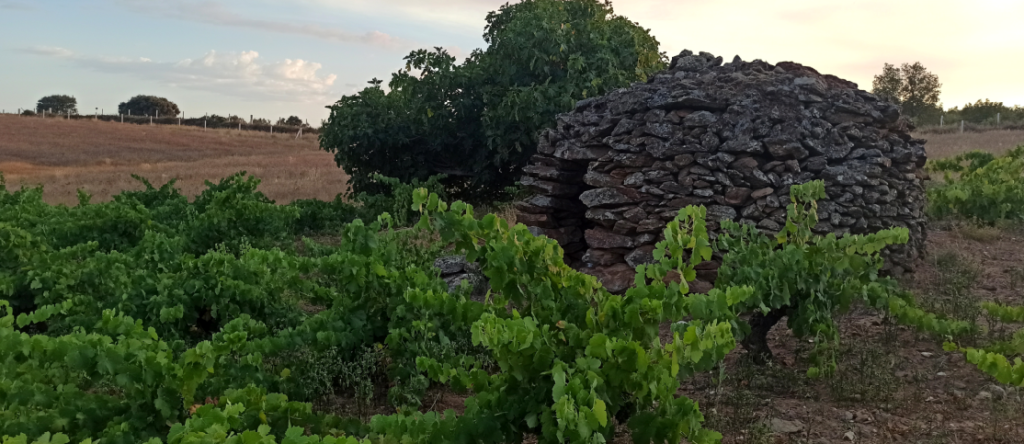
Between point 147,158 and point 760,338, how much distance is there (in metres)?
31.0

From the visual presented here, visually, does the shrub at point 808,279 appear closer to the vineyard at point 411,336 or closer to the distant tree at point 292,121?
the vineyard at point 411,336

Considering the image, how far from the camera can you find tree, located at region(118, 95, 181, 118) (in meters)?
65.8

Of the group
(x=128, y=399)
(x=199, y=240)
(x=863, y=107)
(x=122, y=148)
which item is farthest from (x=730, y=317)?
(x=122, y=148)

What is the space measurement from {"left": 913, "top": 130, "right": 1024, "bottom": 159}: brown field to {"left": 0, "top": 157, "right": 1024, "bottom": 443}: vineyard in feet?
61.3

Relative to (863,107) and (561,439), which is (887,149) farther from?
(561,439)

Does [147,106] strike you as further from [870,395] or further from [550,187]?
[870,395]

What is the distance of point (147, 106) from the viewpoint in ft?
218

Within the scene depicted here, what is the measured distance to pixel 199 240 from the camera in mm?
8461

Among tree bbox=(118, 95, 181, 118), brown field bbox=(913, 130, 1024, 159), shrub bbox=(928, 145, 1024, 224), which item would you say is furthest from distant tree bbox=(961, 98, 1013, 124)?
tree bbox=(118, 95, 181, 118)

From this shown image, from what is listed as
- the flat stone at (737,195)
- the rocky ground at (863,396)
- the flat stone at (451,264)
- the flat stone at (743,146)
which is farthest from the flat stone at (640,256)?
the flat stone at (451,264)

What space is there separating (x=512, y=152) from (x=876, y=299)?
26.4ft

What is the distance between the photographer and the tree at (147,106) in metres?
65.8

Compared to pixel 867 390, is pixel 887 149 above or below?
above

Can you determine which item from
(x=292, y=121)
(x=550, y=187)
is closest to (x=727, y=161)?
(x=550, y=187)
